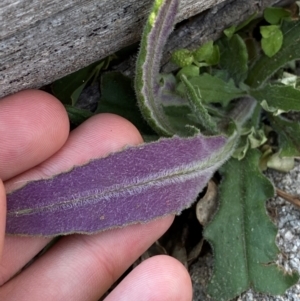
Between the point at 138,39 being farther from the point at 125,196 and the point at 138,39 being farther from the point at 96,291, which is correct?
the point at 96,291

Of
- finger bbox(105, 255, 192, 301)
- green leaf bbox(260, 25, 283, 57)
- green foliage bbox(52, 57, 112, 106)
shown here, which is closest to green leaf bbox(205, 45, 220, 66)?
green leaf bbox(260, 25, 283, 57)

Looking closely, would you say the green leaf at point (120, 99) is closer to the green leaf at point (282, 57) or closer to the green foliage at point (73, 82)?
the green foliage at point (73, 82)

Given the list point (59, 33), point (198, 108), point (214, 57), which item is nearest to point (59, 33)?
point (59, 33)

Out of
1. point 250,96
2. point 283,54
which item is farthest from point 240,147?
point 283,54

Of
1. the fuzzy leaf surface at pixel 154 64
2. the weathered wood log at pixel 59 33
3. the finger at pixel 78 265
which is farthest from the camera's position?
the finger at pixel 78 265

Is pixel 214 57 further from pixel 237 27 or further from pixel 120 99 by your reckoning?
pixel 120 99

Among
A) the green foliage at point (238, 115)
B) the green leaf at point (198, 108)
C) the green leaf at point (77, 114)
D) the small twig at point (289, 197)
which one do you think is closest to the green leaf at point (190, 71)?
the green foliage at point (238, 115)

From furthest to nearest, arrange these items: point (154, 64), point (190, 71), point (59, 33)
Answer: point (190, 71)
point (154, 64)
point (59, 33)
